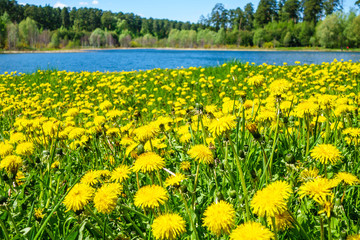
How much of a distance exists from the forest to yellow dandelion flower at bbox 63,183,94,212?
48773 millimetres

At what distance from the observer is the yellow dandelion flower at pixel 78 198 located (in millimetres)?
915

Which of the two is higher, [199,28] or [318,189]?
[199,28]

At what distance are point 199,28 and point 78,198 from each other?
3734 inches

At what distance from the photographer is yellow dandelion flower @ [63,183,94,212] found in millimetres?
915

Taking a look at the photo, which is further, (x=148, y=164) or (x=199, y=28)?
(x=199, y=28)

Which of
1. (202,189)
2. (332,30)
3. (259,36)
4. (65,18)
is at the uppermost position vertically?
(65,18)

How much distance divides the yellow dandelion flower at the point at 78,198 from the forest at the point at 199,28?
48.8 m

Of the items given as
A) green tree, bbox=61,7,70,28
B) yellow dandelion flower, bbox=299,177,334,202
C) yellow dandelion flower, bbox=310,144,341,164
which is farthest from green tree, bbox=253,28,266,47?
green tree, bbox=61,7,70,28

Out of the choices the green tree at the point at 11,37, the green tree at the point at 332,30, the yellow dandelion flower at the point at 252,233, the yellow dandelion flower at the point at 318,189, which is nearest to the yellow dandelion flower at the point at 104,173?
the yellow dandelion flower at the point at 252,233

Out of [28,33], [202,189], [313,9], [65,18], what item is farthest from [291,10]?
[202,189]

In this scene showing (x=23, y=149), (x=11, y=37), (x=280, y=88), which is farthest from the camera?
(x=11, y=37)

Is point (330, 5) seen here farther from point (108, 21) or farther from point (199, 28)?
point (108, 21)

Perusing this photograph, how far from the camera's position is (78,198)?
917 mm

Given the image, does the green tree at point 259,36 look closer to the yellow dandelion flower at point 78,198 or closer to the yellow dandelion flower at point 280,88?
the yellow dandelion flower at point 280,88
